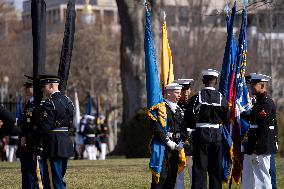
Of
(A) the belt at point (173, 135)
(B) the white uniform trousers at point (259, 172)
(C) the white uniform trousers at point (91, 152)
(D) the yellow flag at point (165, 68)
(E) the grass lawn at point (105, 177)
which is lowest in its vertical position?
(C) the white uniform trousers at point (91, 152)

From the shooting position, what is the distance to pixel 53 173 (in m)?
15.2

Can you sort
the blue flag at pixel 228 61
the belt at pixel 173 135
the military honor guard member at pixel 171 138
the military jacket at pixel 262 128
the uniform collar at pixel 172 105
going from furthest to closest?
the blue flag at pixel 228 61
the military jacket at pixel 262 128
the uniform collar at pixel 172 105
the belt at pixel 173 135
the military honor guard member at pixel 171 138

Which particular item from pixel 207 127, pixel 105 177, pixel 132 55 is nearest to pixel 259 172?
pixel 207 127

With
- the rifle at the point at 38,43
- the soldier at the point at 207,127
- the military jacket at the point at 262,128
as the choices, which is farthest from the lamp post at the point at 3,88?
the soldier at the point at 207,127

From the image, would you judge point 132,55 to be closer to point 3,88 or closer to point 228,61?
point 228,61

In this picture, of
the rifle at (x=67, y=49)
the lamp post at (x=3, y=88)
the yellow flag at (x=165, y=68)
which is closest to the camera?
the rifle at (x=67, y=49)

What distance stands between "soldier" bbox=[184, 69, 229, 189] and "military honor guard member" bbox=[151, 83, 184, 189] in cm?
68

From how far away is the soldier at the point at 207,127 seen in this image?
16234 millimetres

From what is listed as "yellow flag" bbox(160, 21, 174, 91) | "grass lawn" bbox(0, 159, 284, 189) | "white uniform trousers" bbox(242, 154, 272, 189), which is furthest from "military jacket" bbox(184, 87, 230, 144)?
"grass lawn" bbox(0, 159, 284, 189)

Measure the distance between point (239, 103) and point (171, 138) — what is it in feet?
13.0

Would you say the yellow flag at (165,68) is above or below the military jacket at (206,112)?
above

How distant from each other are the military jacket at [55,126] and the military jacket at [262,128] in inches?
126

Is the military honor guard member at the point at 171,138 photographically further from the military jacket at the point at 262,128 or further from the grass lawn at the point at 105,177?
the grass lawn at the point at 105,177

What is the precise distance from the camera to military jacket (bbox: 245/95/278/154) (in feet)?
55.4
